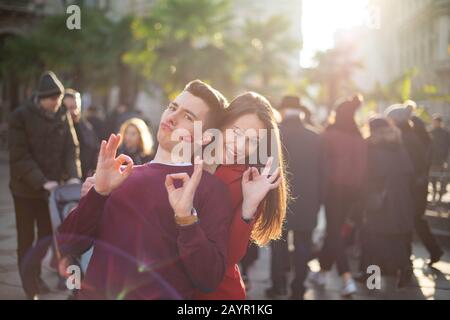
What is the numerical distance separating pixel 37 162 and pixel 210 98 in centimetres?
348

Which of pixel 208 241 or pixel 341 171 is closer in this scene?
pixel 208 241

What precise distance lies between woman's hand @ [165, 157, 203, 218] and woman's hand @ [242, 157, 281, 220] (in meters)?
0.34

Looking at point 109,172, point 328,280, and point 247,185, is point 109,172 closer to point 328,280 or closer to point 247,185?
point 247,185

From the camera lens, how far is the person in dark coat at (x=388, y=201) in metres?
6.50

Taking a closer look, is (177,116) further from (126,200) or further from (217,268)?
(217,268)

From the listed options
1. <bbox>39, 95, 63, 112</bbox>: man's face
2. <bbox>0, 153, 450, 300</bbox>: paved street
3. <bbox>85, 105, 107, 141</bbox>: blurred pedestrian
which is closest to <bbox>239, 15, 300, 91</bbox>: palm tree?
<bbox>85, 105, 107, 141</bbox>: blurred pedestrian

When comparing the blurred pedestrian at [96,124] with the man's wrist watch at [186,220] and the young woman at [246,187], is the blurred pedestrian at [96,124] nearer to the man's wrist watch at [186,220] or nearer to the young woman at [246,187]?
the young woman at [246,187]

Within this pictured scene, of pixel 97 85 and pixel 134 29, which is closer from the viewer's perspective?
pixel 134 29

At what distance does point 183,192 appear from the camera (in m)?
2.07

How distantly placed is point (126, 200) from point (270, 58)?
134 ft

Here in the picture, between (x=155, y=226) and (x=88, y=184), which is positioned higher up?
(x=88, y=184)

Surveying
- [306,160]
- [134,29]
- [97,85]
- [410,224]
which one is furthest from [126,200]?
[97,85]

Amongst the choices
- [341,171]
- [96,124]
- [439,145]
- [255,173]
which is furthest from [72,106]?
[439,145]

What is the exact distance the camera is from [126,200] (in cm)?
221
